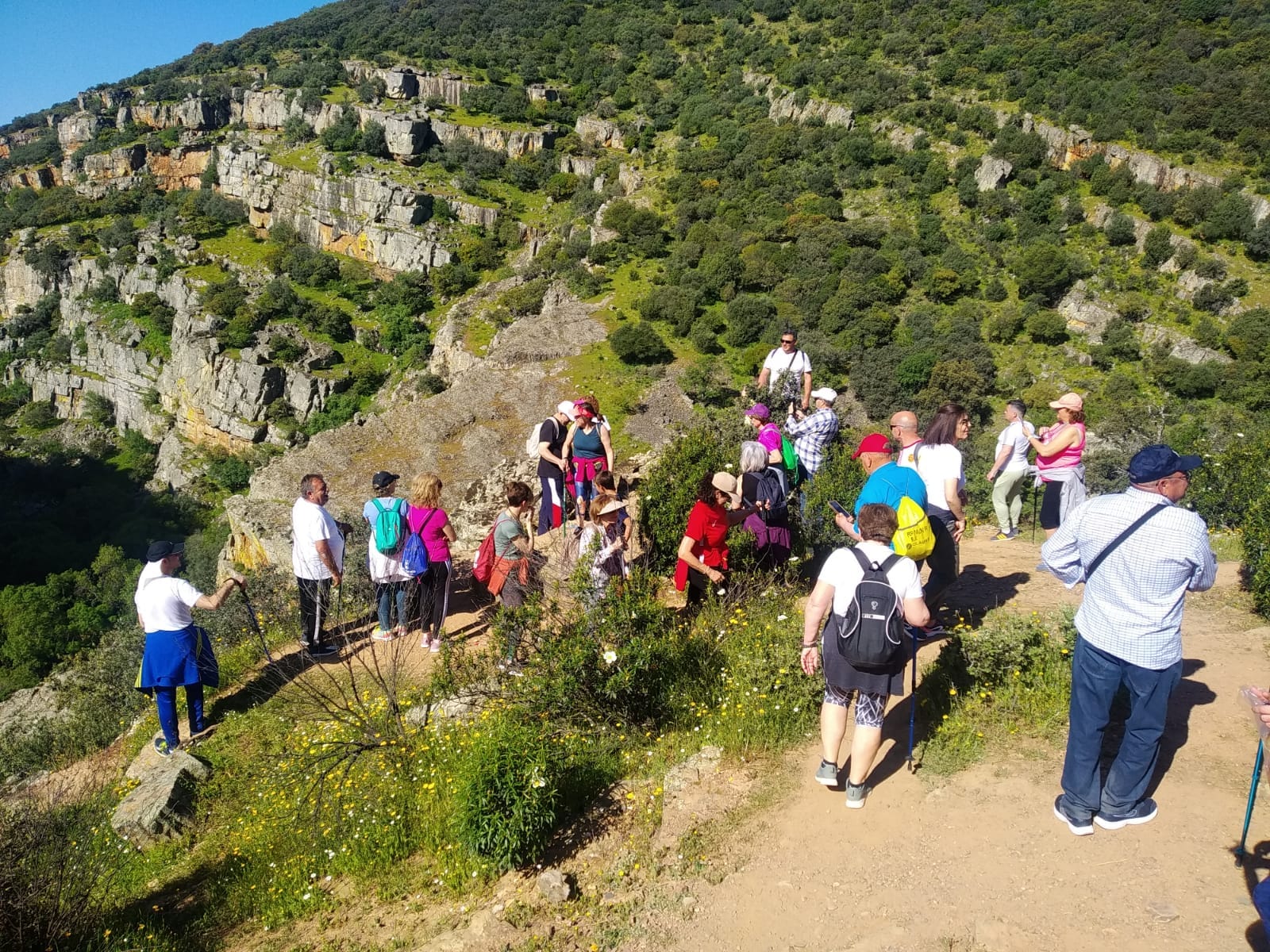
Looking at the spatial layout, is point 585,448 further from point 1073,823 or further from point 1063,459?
point 1073,823

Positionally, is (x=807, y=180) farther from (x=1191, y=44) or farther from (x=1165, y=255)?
(x=1191, y=44)

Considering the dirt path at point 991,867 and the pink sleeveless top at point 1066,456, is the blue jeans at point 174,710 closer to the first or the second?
the dirt path at point 991,867

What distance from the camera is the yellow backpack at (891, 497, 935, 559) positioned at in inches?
156

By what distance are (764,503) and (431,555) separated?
274 centimetres

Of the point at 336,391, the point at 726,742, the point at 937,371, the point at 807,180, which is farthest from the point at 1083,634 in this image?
the point at 336,391

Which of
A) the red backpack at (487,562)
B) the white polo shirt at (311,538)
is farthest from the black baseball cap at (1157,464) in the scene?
the white polo shirt at (311,538)

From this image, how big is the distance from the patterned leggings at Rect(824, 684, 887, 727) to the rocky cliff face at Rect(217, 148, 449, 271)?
51.0 metres

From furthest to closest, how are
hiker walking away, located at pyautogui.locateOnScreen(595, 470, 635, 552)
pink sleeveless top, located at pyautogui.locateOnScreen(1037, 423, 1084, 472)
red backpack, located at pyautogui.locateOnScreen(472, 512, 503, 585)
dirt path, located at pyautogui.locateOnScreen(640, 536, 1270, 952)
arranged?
pink sleeveless top, located at pyautogui.locateOnScreen(1037, 423, 1084, 472), red backpack, located at pyautogui.locateOnScreen(472, 512, 503, 585), hiker walking away, located at pyautogui.locateOnScreen(595, 470, 635, 552), dirt path, located at pyautogui.locateOnScreen(640, 536, 1270, 952)

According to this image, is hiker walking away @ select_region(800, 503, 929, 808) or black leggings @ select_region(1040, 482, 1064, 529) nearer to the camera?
hiker walking away @ select_region(800, 503, 929, 808)

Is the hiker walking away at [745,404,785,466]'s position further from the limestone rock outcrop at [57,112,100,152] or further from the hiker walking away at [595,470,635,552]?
the limestone rock outcrop at [57,112,100,152]

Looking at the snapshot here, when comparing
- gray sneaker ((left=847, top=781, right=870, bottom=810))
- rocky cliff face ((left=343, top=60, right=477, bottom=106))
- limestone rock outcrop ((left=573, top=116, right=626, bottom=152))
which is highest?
rocky cliff face ((left=343, top=60, right=477, bottom=106))

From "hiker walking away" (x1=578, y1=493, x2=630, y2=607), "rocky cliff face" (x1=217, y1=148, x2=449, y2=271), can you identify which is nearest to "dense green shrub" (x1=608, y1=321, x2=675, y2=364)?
"hiker walking away" (x1=578, y1=493, x2=630, y2=607)

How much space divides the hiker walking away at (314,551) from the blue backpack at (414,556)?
56 cm

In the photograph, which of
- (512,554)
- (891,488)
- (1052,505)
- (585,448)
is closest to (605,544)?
(512,554)
